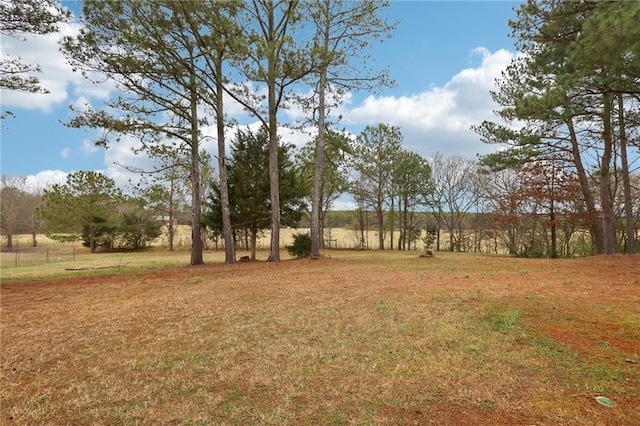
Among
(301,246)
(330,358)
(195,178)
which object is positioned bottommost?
(330,358)

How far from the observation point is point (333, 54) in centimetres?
1055

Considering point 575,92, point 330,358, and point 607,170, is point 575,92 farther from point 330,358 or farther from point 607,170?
point 330,358

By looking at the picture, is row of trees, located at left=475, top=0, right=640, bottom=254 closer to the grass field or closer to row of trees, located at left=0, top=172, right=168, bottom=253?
the grass field

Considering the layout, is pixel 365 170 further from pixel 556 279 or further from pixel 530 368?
pixel 530 368

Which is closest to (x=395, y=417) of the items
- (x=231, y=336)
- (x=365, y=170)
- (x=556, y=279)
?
(x=231, y=336)

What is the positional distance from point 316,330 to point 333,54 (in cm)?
917

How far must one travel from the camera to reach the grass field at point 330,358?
7.40 ft

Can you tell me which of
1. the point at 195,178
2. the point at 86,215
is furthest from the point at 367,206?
the point at 86,215

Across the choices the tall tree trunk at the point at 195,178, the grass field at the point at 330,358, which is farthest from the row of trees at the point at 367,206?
the grass field at the point at 330,358

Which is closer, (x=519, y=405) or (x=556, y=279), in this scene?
(x=519, y=405)

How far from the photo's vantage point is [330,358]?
10.2 ft

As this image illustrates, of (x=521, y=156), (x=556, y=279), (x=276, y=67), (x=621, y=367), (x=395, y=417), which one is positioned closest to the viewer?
(x=395, y=417)

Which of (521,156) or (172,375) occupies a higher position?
(521,156)

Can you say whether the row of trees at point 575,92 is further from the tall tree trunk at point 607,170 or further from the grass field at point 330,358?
the grass field at point 330,358
